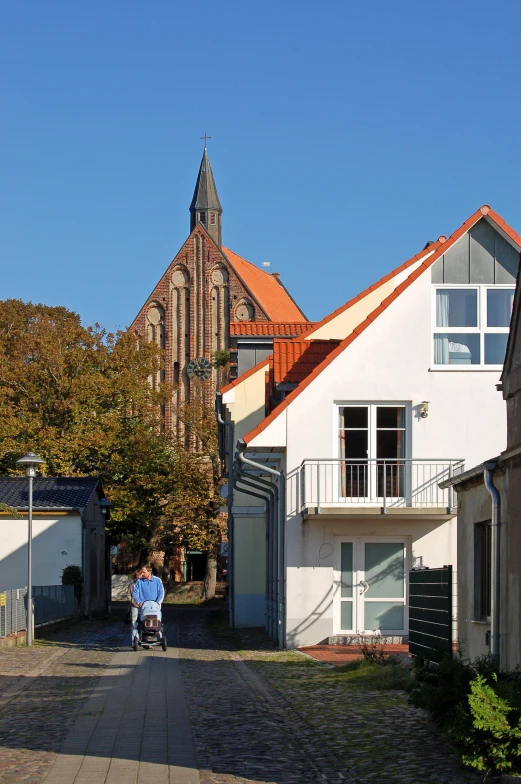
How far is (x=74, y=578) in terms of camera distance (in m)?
36.3

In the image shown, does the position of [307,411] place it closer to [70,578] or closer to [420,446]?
[420,446]

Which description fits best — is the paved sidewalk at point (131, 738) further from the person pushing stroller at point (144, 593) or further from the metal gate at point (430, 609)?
the person pushing stroller at point (144, 593)

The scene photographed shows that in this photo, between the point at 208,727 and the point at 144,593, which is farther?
the point at 144,593

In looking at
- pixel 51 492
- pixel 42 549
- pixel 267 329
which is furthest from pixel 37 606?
pixel 51 492

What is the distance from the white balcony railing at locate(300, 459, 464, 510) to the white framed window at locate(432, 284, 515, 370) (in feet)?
6.77

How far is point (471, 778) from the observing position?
335 inches

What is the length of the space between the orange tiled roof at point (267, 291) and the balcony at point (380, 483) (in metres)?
53.6

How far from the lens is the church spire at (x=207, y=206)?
88438 millimetres

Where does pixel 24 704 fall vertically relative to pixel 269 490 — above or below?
below

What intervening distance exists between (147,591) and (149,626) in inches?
26.7

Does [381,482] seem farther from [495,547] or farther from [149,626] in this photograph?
[495,547]

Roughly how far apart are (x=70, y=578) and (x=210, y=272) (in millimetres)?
45034

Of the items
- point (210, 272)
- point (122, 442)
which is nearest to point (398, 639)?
point (122, 442)


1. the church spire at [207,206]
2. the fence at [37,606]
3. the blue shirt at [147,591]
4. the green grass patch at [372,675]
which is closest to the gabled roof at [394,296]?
the blue shirt at [147,591]
